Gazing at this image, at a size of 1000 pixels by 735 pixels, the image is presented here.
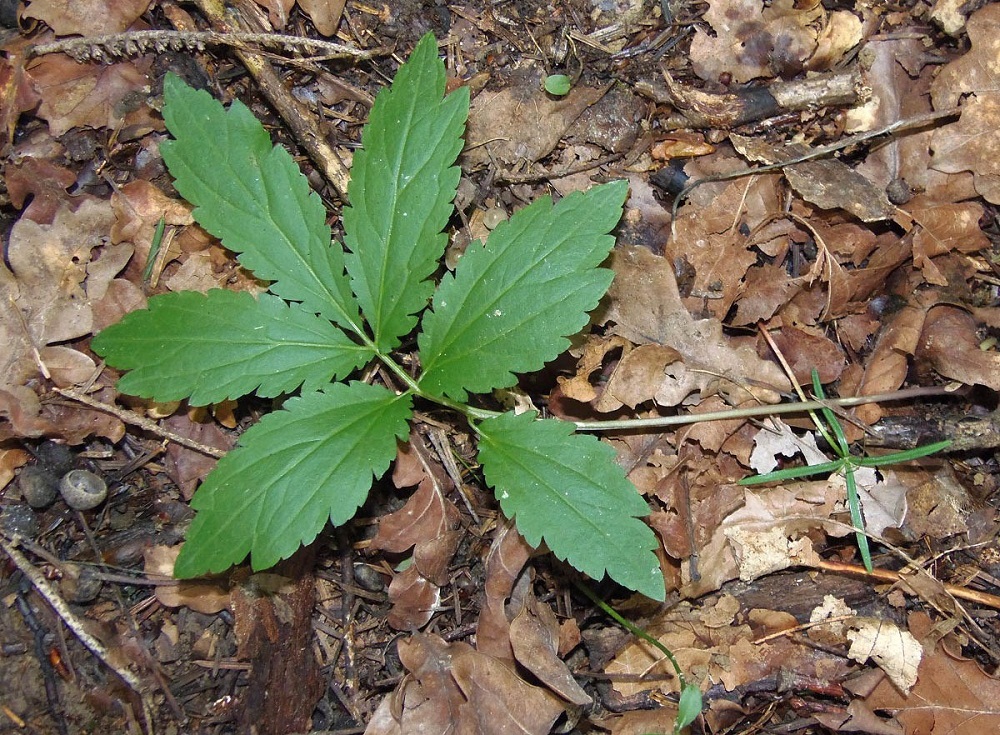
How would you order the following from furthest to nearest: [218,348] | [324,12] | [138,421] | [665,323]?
[324,12] → [665,323] → [138,421] → [218,348]

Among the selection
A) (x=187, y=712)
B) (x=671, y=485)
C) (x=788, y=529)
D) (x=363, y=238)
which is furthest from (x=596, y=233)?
(x=187, y=712)

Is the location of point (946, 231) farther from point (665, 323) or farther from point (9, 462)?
point (9, 462)

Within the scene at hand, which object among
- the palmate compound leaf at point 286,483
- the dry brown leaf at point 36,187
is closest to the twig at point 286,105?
the dry brown leaf at point 36,187

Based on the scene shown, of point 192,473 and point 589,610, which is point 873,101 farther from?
point 192,473

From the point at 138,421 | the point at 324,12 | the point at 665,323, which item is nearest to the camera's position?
the point at 138,421

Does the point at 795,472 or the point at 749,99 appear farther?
the point at 749,99

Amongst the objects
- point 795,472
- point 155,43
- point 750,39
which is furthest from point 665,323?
point 155,43

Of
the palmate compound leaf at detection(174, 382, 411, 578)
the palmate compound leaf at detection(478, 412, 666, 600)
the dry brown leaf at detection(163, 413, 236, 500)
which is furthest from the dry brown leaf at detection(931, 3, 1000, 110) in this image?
the dry brown leaf at detection(163, 413, 236, 500)

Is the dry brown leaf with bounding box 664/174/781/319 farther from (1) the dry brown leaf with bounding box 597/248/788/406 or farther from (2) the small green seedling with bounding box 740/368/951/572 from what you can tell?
(2) the small green seedling with bounding box 740/368/951/572
